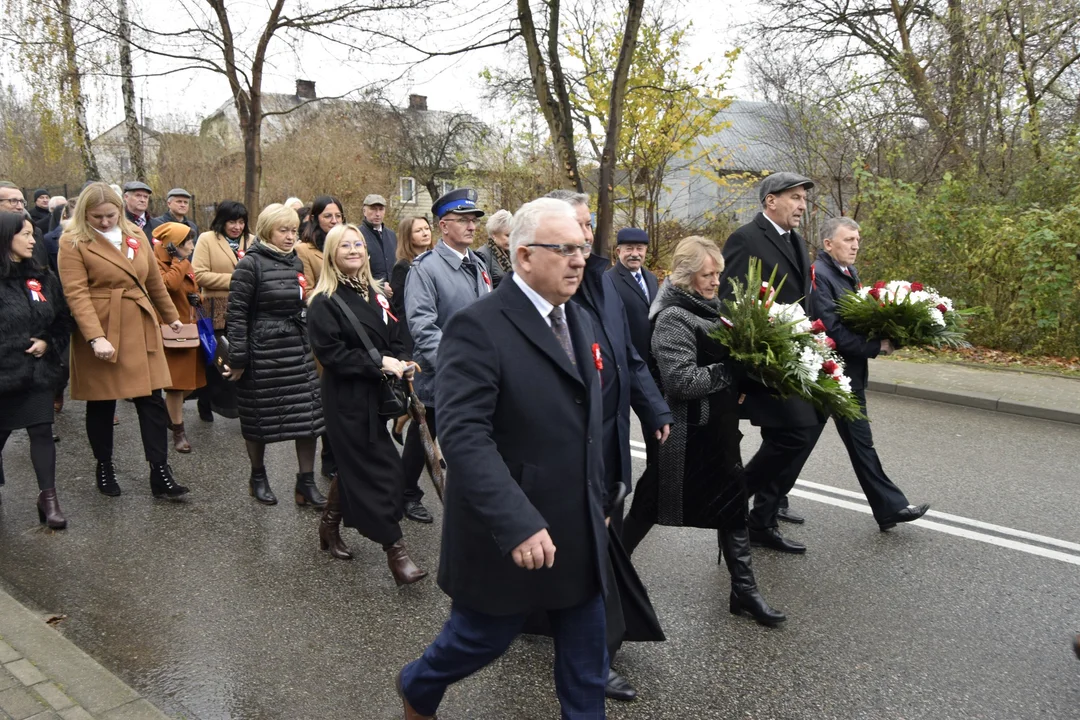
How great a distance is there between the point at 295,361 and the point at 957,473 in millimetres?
4908

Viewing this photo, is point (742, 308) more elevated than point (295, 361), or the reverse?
point (742, 308)

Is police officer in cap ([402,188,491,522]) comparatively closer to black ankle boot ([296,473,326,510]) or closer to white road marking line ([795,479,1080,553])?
black ankle boot ([296,473,326,510])

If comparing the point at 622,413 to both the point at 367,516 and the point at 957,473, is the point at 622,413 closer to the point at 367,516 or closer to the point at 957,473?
the point at 367,516

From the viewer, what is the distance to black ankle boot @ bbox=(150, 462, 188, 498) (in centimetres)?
616

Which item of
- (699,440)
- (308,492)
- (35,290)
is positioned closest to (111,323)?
(35,290)

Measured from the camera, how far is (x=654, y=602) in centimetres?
455

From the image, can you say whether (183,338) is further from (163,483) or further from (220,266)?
(163,483)

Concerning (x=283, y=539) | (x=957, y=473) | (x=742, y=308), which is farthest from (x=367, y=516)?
(x=957, y=473)

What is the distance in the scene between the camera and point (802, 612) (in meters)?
4.42

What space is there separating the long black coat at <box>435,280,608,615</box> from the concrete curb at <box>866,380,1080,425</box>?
7.53 m

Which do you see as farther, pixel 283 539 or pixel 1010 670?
pixel 283 539

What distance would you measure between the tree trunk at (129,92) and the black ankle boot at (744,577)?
49.2ft

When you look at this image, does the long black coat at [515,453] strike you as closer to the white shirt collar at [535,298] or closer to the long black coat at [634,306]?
the white shirt collar at [535,298]

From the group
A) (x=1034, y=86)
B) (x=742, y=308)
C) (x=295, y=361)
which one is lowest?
(x=295, y=361)
